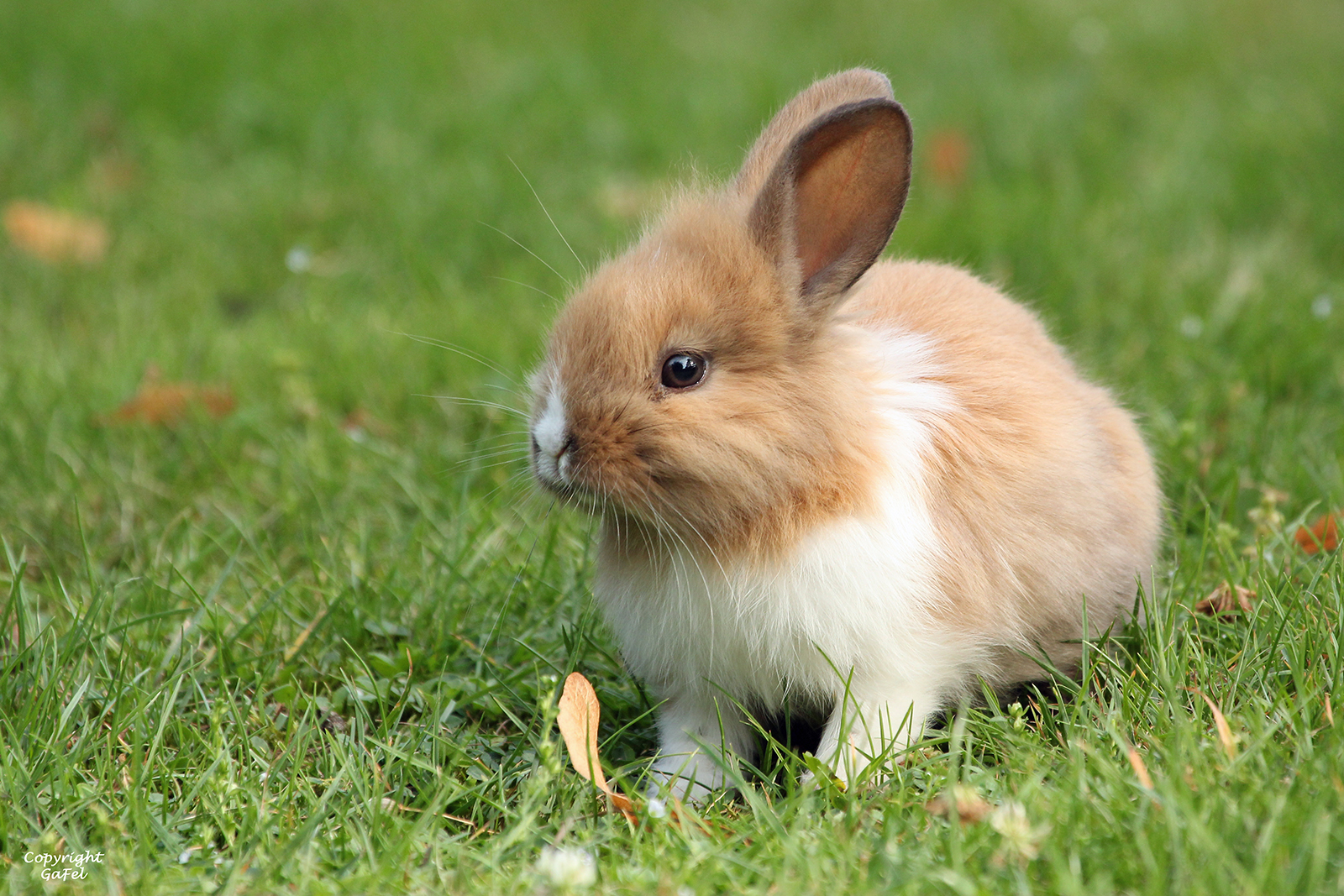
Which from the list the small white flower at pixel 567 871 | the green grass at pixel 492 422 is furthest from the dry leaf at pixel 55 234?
the small white flower at pixel 567 871

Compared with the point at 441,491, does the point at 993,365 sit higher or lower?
higher

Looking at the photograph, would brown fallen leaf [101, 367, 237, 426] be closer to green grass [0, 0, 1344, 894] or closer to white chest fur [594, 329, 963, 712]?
green grass [0, 0, 1344, 894]

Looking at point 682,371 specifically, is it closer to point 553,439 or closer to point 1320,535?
point 553,439

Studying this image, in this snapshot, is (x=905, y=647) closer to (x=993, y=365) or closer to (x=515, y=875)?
(x=993, y=365)

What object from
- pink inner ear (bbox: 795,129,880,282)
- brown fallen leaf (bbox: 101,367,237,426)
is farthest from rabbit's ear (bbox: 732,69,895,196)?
brown fallen leaf (bbox: 101,367,237,426)

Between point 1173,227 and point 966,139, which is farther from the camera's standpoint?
point 966,139

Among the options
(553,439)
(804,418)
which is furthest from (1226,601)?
(553,439)

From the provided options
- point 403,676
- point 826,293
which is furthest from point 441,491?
point 826,293
